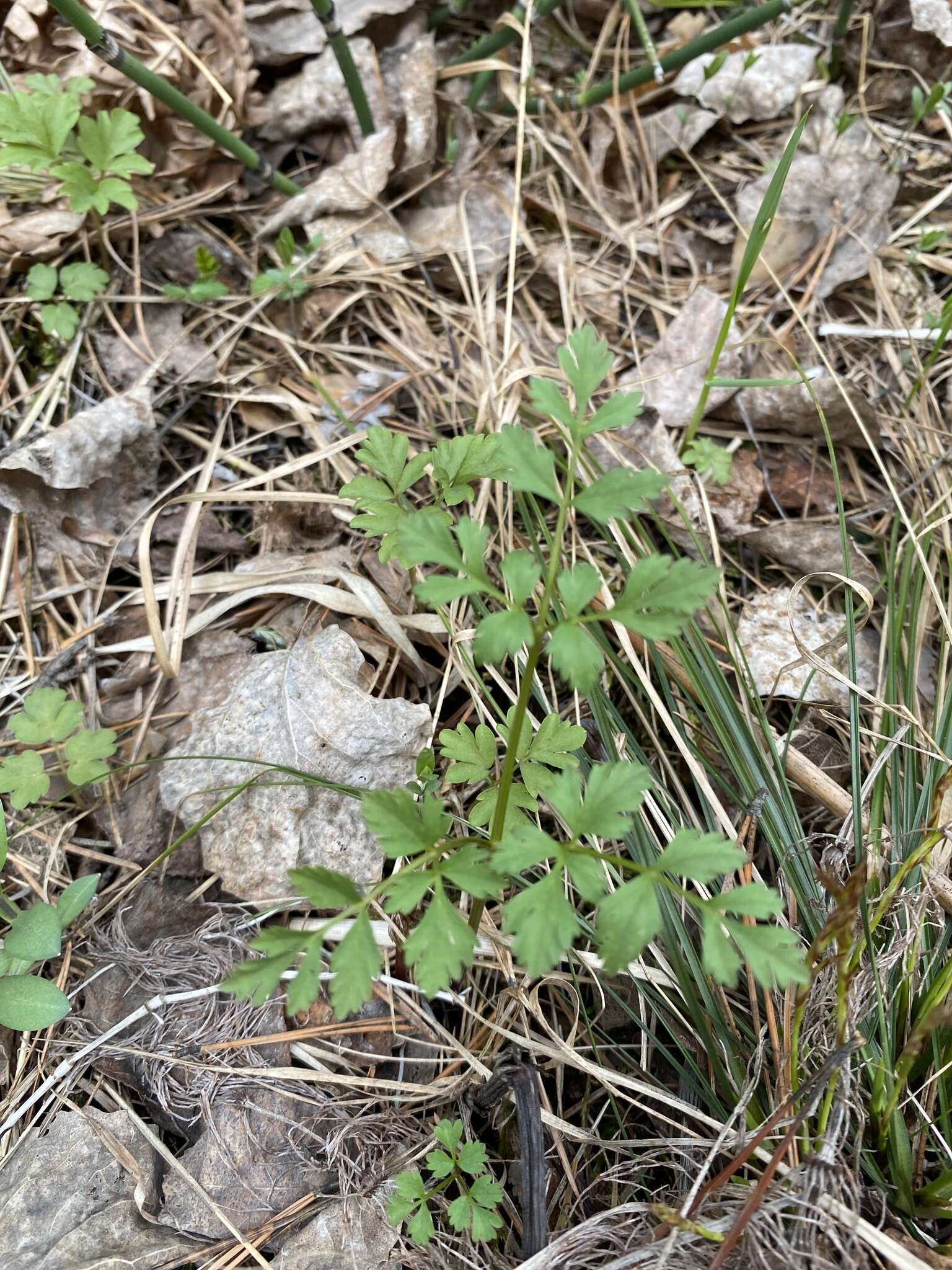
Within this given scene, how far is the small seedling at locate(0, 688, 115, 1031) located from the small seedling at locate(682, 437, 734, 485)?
1.54 metres

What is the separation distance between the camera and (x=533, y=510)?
198 centimetres

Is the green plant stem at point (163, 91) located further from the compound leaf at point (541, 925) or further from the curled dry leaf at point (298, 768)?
the compound leaf at point (541, 925)

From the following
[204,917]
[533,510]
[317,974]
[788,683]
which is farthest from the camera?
[533,510]

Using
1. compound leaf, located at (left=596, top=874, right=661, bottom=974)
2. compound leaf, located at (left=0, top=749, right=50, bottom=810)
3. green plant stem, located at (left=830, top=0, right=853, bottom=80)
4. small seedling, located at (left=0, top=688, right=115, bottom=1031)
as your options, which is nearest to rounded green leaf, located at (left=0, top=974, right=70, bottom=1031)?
small seedling, located at (left=0, top=688, right=115, bottom=1031)

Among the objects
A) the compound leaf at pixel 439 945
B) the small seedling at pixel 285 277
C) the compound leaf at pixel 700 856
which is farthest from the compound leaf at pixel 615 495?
the small seedling at pixel 285 277

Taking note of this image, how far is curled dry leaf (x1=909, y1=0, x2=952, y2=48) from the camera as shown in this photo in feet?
8.06

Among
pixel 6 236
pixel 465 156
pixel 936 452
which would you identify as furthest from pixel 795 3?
pixel 6 236

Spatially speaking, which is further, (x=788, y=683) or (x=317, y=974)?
(x=788, y=683)

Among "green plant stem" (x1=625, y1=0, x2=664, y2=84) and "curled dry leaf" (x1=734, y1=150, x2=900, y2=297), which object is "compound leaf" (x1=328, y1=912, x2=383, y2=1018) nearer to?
"curled dry leaf" (x1=734, y1=150, x2=900, y2=297)

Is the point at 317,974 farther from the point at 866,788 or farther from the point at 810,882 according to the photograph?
the point at 866,788

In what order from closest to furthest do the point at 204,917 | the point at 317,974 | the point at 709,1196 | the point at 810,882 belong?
the point at 317,974
the point at 709,1196
the point at 810,882
the point at 204,917

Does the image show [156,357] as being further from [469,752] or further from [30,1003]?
[30,1003]

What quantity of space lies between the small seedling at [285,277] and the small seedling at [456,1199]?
2008 mm

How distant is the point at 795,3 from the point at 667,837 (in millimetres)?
2546
